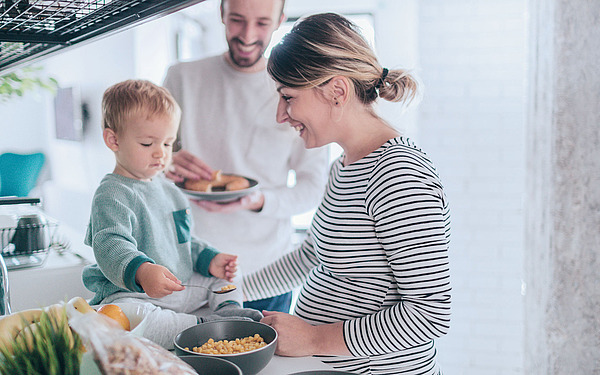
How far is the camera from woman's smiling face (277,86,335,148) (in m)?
1.08

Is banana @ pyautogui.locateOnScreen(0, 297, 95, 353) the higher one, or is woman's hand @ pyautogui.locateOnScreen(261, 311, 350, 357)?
banana @ pyautogui.locateOnScreen(0, 297, 95, 353)

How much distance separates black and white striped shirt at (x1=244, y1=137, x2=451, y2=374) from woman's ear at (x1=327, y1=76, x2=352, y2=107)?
0.13m

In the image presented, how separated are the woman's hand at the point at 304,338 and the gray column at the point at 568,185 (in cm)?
104

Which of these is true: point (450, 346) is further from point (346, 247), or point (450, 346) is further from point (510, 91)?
point (346, 247)

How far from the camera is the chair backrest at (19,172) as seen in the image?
13.4 ft

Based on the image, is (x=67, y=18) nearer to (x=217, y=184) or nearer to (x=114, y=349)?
(x=114, y=349)

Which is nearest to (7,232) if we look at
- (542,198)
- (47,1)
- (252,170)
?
(252,170)

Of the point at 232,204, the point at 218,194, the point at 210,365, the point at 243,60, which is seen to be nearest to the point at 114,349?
the point at 210,365

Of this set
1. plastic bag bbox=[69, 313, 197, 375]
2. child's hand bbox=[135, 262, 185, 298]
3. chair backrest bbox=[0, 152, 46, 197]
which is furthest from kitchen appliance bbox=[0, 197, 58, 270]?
chair backrest bbox=[0, 152, 46, 197]

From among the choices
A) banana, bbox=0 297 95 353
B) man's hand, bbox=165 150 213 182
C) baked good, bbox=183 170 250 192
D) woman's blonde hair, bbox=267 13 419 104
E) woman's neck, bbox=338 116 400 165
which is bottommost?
banana, bbox=0 297 95 353

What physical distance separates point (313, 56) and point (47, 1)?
18.4 inches

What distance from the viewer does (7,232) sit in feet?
5.14

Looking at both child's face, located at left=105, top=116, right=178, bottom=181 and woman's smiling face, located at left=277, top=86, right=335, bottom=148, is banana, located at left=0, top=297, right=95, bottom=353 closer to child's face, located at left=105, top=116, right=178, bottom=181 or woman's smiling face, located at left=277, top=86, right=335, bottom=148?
child's face, located at left=105, top=116, right=178, bottom=181

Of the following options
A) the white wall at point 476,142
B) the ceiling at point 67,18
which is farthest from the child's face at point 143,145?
→ the white wall at point 476,142
